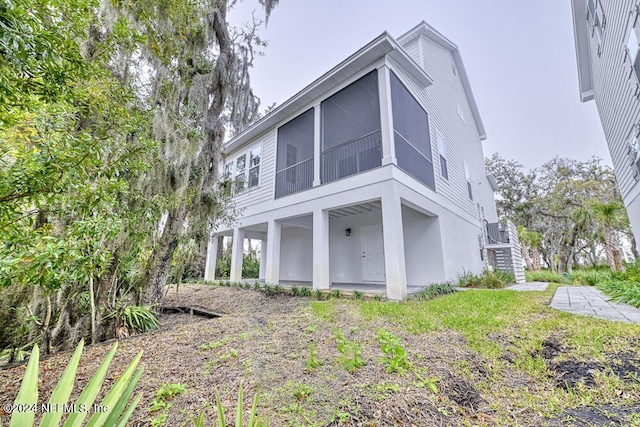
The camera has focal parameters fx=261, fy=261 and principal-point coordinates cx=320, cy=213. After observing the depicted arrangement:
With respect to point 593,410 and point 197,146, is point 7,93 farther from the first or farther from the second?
point 593,410

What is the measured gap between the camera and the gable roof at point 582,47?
28.6ft

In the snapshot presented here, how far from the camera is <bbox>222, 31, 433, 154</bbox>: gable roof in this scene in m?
6.18

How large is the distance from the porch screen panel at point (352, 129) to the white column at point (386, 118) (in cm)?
28

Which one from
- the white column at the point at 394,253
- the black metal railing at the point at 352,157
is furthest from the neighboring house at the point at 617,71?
the white column at the point at 394,253

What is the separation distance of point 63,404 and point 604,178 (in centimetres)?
2448

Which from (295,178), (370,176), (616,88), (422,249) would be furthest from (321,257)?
(616,88)

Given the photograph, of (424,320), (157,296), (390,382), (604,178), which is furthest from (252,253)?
(604,178)

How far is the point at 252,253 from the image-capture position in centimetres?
1475

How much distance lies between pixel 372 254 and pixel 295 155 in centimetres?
443

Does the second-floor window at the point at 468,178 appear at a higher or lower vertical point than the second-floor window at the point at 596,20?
lower

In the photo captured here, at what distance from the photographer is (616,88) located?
7180 millimetres

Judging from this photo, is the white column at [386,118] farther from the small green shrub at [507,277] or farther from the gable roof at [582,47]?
the gable roof at [582,47]

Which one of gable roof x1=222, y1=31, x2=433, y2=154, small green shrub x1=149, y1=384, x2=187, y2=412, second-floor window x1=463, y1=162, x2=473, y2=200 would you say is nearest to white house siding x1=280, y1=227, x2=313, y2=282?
gable roof x1=222, y1=31, x2=433, y2=154

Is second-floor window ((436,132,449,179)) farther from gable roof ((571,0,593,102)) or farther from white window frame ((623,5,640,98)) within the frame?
gable roof ((571,0,593,102))
